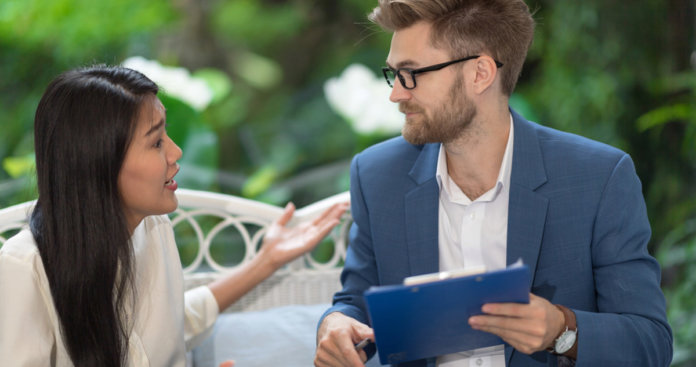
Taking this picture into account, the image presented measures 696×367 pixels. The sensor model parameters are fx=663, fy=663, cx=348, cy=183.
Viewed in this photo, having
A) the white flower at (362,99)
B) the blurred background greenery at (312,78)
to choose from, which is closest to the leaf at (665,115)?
Result: the blurred background greenery at (312,78)

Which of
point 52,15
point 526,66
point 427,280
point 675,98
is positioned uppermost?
point 52,15

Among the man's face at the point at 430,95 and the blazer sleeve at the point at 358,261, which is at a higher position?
the man's face at the point at 430,95

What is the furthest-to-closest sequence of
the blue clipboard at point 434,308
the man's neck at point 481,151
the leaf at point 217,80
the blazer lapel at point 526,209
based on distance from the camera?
the leaf at point 217,80
the man's neck at point 481,151
the blazer lapel at point 526,209
the blue clipboard at point 434,308

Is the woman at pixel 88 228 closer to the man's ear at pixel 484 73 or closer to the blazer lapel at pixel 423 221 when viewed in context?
the blazer lapel at pixel 423 221

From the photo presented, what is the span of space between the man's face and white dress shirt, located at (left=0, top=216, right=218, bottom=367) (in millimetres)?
694

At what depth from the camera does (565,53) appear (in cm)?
304

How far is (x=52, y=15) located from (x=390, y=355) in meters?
2.36

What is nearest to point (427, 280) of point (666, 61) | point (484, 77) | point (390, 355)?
point (390, 355)

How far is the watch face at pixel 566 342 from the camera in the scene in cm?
139

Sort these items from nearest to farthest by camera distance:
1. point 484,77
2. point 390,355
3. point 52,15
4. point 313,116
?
1. point 390,355
2. point 484,77
3. point 52,15
4. point 313,116

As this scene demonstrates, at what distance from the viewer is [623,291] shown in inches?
57.8

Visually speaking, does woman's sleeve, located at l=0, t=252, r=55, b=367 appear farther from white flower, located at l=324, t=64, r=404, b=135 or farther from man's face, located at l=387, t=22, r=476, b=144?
white flower, located at l=324, t=64, r=404, b=135

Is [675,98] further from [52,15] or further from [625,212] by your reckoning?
[52,15]

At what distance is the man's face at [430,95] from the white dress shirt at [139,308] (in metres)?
0.69
